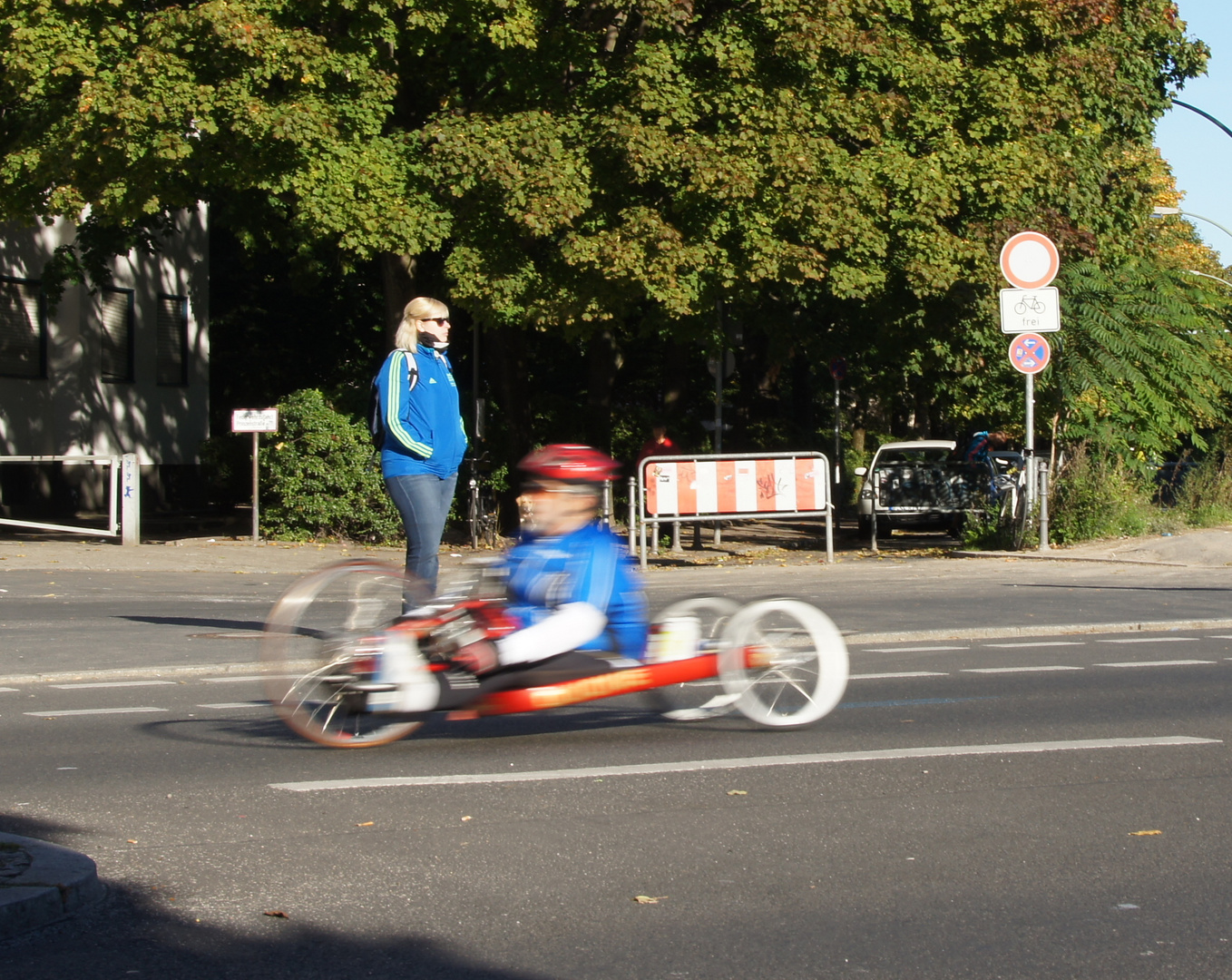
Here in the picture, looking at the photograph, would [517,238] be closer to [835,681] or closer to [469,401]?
[469,401]

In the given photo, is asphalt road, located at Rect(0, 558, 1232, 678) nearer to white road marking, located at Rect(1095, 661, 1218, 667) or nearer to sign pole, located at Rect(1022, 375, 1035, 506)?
sign pole, located at Rect(1022, 375, 1035, 506)

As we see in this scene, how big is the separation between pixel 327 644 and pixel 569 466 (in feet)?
4.16

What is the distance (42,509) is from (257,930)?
25.6 metres

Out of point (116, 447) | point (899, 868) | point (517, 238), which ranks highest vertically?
point (517, 238)

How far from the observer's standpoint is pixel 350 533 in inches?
840

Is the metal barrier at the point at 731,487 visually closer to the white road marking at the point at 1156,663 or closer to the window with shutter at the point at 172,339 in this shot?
the white road marking at the point at 1156,663

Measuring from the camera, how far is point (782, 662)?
22.8 ft

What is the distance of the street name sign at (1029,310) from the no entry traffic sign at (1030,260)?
0.10m

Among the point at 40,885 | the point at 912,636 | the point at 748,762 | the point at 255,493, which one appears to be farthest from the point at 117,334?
the point at 40,885

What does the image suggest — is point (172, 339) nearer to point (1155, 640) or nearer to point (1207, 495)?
point (1207, 495)

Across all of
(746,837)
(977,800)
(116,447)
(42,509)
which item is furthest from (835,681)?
(116,447)

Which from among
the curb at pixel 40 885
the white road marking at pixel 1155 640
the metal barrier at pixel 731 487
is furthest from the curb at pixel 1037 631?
the curb at pixel 40 885

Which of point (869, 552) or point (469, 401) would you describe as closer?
point (869, 552)

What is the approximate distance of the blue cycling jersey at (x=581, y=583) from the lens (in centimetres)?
652
